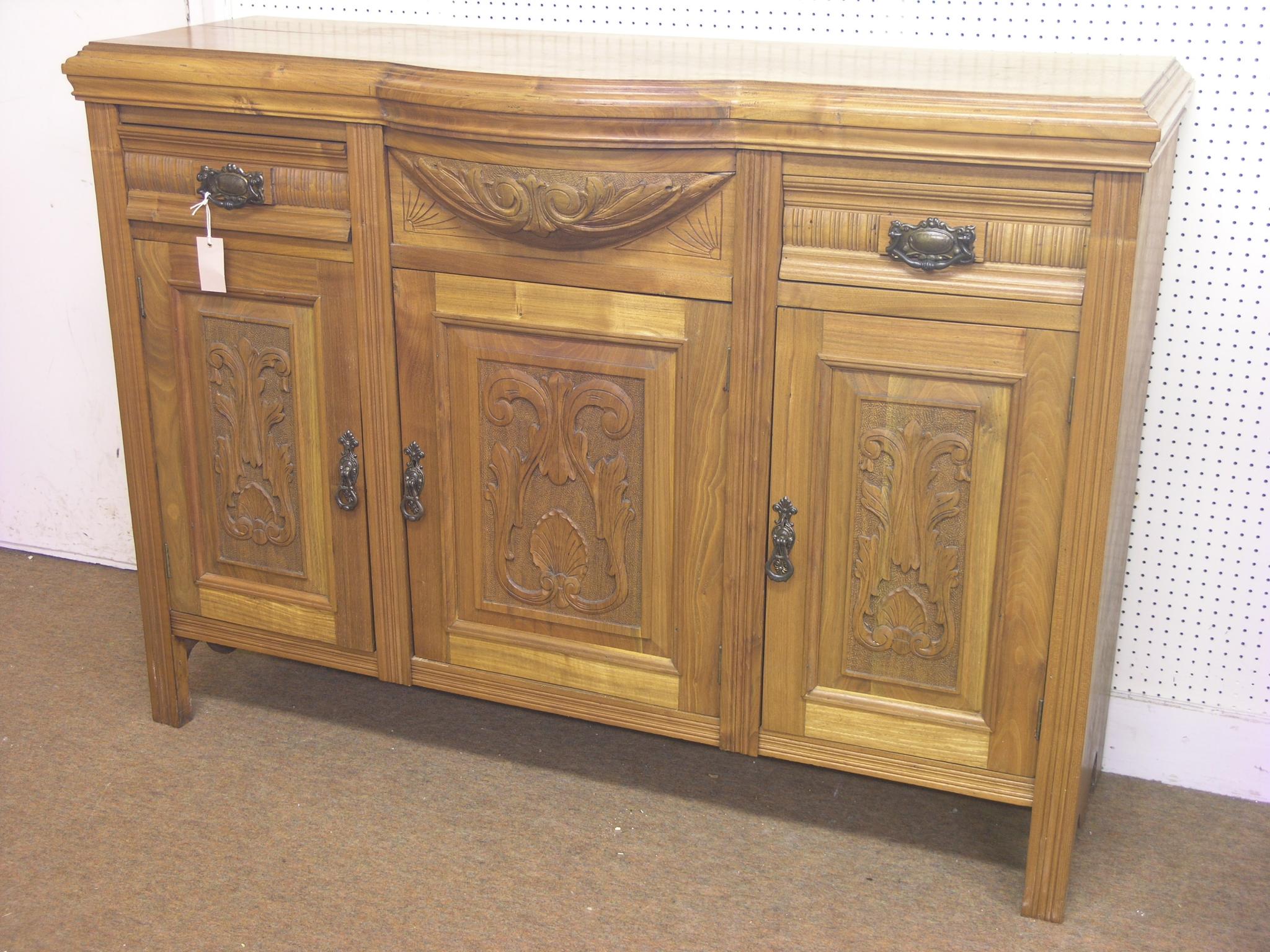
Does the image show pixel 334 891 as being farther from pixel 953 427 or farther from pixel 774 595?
pixel 953 427

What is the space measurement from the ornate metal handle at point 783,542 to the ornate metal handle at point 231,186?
958 mm

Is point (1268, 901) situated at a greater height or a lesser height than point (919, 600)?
lesser

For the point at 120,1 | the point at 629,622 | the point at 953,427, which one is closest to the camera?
the point at 953,427

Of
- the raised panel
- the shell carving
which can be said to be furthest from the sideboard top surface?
the shell carving

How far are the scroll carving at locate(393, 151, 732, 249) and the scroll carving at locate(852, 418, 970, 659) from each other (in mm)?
429

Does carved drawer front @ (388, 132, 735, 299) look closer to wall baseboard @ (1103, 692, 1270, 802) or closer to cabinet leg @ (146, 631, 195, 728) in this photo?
cabinet leg @ (146, 631, 195, 728)

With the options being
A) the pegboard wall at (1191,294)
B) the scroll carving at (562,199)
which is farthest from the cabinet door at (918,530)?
the pegboard wall at (1191,294)

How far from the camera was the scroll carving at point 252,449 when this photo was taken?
7.34 feet

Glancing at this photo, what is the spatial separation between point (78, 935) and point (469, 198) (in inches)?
48.3

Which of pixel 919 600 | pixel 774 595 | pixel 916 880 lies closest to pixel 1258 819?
pixel 916 880

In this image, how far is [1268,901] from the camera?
2.08 metres

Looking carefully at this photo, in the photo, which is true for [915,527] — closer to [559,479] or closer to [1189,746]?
[559,479]

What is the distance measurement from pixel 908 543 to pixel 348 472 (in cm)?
91

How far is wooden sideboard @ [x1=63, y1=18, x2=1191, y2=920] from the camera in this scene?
1783 mm
